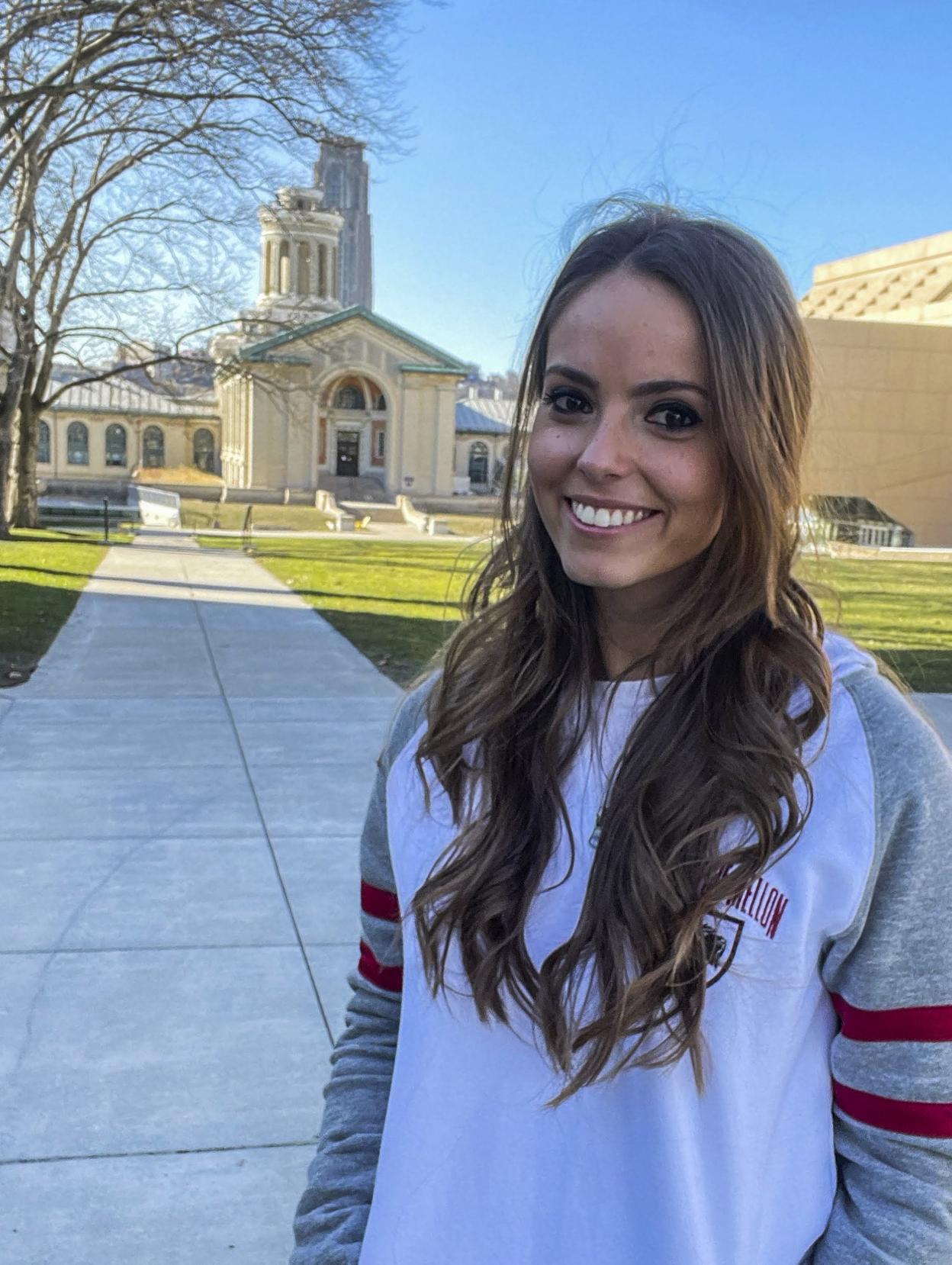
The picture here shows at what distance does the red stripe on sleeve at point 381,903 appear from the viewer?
5.28 feet

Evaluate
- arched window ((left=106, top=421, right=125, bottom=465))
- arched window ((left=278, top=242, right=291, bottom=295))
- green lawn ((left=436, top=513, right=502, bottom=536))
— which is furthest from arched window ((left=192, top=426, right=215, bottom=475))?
green lawn ((left=436, top=513, right=502, bottom=536))

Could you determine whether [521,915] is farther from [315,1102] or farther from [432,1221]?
[315,1102]

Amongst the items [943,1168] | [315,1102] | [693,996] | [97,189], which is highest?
[97,189]

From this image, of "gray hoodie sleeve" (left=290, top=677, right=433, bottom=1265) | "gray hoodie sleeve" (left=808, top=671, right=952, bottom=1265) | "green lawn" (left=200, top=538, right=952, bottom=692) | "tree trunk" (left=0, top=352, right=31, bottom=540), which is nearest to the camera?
"gray hoodie sleeve" (left=808, top=671, right=952, bottom=1265)

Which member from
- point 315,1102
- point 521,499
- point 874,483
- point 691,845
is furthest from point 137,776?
point 874,483

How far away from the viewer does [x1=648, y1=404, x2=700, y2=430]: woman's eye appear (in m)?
1.34

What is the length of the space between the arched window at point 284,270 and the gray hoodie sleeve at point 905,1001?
7039 centimetres

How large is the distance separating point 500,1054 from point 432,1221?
8.0 inches

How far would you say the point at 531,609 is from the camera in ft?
5.34

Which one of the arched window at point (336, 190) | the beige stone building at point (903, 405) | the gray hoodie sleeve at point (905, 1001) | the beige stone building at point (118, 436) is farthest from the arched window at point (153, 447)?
the arched window at point (336, 190)

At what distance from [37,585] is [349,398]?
50.3 meters

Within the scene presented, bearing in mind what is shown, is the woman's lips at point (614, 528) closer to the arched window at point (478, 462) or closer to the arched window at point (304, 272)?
the arched window at point (304, 272)

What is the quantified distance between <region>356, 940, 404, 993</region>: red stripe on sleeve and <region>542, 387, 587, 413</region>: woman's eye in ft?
2.52

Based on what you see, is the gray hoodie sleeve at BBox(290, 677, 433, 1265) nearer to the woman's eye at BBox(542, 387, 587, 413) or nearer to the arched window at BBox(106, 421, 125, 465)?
the woman's eye at BBox(542, 387, 587, 413)
